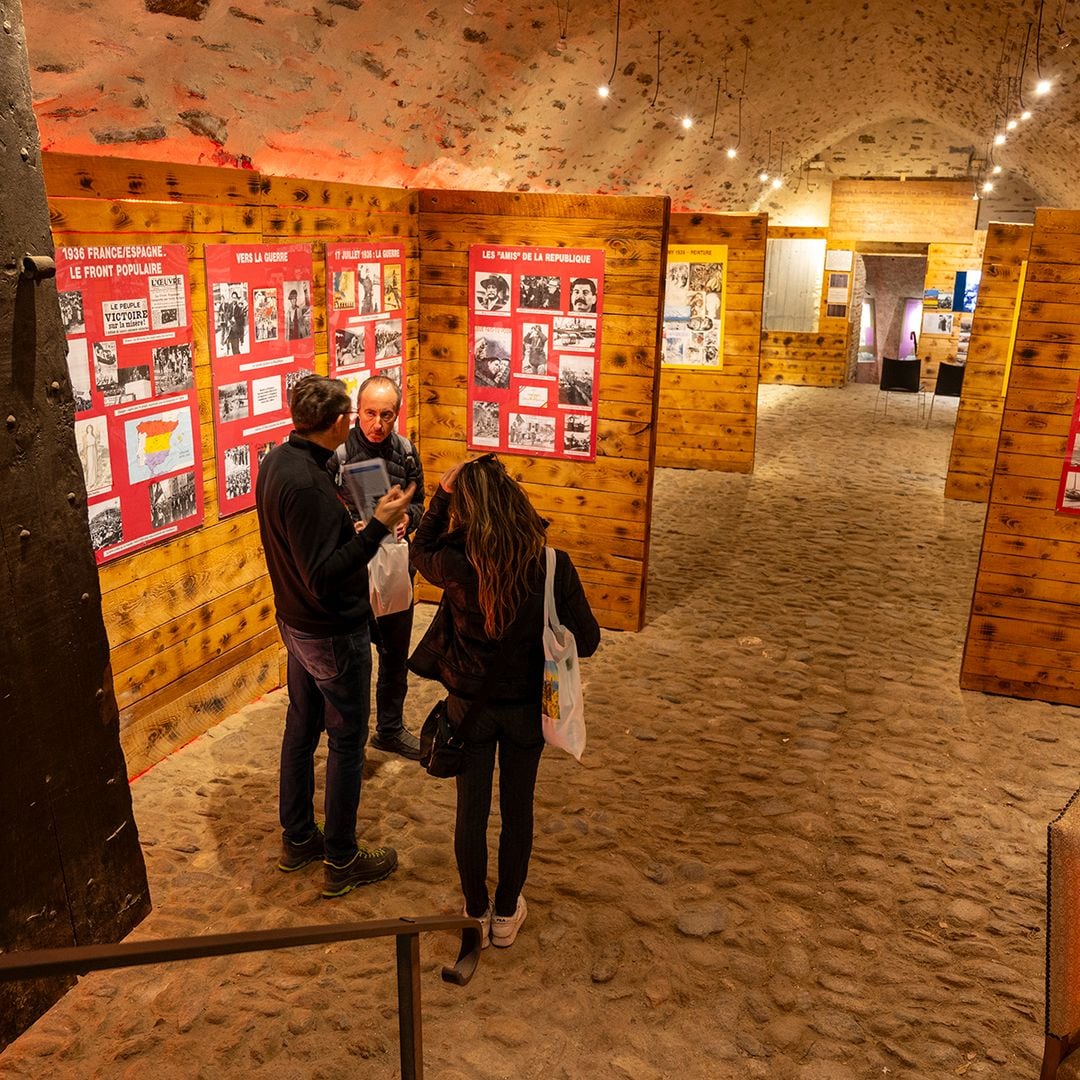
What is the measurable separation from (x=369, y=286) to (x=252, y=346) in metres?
1.13

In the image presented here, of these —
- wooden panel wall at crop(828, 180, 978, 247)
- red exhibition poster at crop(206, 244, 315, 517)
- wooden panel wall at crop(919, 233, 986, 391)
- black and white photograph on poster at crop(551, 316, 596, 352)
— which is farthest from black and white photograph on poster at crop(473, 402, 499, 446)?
wooden panel wall at crop(828, 180, 978, 247)

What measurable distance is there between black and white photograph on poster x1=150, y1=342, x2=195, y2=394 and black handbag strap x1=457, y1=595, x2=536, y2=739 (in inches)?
85.6

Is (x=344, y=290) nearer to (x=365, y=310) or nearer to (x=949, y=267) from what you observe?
(x=365, y=310)

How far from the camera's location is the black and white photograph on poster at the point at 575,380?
19.7ft

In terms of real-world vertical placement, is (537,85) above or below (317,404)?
above

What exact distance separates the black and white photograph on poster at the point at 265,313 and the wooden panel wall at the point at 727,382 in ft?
21.0

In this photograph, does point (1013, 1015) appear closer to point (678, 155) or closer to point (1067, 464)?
point (1067, 464)

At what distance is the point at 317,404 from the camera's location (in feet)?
10.7

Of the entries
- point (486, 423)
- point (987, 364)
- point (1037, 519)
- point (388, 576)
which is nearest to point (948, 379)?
point (987, 364)

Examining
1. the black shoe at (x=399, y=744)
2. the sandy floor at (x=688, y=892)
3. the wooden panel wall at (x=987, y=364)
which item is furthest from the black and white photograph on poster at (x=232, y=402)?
the wooden panel wall at (x=987, y=364)

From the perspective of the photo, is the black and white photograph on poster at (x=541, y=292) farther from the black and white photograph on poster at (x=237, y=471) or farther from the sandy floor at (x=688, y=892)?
the sandy floor at (x=688, y=892)

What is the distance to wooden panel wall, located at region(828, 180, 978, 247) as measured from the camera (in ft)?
55.6

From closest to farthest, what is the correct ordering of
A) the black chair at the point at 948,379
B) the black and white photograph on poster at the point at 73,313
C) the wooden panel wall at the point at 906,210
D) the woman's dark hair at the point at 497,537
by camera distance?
the woman's dark hair at the point at 497,537, the black and white photograph on poster at the point at 73,313, the black chair at the point at 948,379, the wooden panel wall at the point at 906,210

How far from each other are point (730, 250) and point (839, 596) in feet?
15.4
